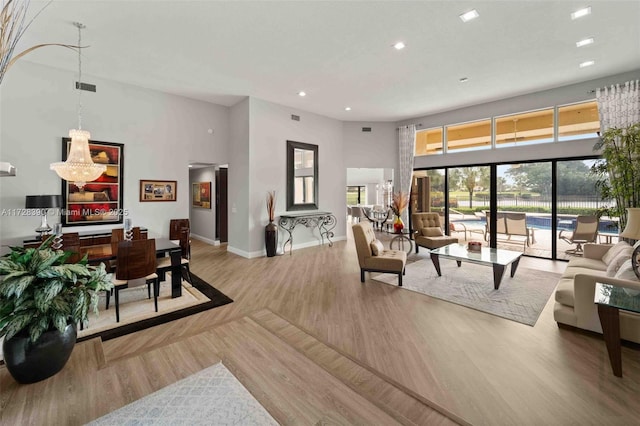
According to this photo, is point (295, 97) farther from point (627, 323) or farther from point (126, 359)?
point (627, 323)

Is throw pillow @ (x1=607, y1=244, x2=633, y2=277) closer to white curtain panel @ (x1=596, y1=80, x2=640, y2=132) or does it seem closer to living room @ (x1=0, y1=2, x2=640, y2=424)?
living room @ (x1=0, y1=2, x2=640, y2=424)

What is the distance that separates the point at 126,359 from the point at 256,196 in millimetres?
4459

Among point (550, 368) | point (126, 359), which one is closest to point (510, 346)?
point (550, 368)

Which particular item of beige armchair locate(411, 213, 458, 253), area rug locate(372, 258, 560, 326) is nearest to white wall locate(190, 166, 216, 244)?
area rug locate(372, 258, 560, 326)

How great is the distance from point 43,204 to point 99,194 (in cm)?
109

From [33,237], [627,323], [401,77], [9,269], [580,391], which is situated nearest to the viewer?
[9,269]

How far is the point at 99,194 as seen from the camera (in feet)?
17.0

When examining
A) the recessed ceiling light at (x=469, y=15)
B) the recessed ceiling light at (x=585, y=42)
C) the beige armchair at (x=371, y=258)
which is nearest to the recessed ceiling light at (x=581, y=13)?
the recessed ceiling light at (x=585, y=42)

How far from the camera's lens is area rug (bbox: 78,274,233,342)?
9.92 ft

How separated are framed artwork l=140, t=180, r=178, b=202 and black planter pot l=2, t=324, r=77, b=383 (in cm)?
452

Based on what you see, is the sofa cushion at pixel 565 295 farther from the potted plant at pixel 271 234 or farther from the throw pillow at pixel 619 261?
the potted plant at pixel 271 234

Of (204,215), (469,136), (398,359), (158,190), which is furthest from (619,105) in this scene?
(204,215)

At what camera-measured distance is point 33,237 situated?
452 cm

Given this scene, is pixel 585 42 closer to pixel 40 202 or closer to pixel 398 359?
pixel 398 359
